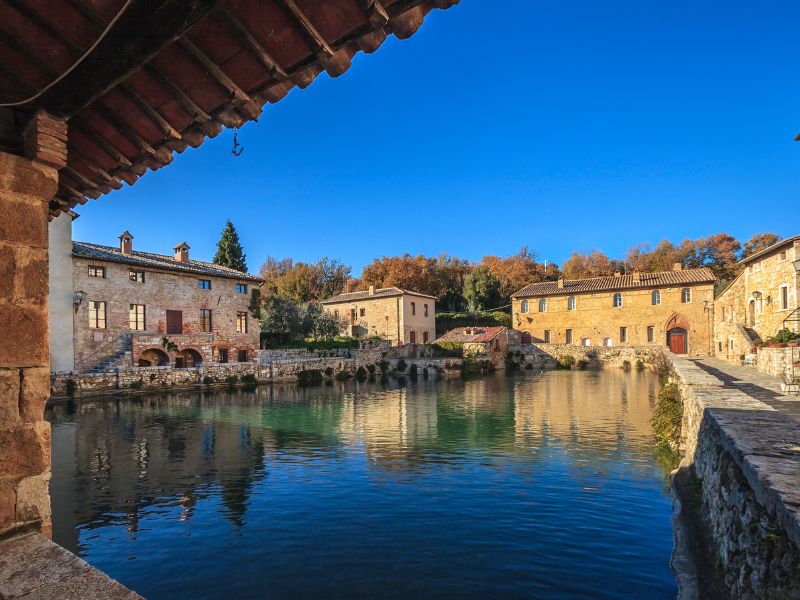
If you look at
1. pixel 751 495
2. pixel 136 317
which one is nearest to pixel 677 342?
pixel 136 317

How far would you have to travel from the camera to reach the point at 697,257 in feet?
171

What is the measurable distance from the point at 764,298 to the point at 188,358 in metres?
30.8

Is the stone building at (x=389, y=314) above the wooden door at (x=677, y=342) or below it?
above

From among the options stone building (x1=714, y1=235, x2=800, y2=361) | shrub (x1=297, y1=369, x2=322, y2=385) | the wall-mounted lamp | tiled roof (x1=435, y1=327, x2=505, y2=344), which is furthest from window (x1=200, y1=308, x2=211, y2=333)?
stone building (x1=714, y1=235, x2=800, y2=361)

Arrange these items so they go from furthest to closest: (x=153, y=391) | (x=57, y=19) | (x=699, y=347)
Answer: (x=699, y=347)
(x=153, y=391)
(x=57, y=19)

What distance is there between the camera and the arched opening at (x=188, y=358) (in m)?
28.6

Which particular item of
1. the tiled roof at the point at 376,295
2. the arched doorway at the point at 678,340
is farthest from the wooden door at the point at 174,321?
the arched doorway at the point at 678,340

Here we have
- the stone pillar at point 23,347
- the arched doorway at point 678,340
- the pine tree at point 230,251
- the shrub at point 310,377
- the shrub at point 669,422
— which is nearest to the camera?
the stone pillar at point 23,347

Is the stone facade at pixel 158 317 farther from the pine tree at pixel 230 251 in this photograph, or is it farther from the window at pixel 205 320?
the pine tree at pixel 230 251

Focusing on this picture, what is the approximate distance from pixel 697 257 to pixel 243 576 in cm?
5810

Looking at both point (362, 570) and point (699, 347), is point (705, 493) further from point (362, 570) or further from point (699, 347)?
point (699, 347)

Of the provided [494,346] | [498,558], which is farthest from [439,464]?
[494,346]

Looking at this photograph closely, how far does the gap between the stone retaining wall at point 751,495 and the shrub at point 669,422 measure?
4.18 metres

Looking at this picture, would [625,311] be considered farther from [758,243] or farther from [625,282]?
[758,243]
